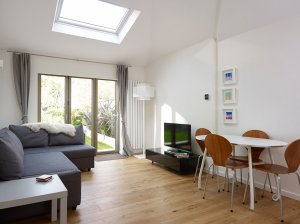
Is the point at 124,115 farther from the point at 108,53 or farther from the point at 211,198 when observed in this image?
the point at 211,198

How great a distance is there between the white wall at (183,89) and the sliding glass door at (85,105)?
1.04m

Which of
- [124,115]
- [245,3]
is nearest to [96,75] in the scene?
[124,115]

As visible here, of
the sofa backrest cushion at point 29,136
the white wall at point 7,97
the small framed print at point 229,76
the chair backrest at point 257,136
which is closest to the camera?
the chair backrest at point 257,136

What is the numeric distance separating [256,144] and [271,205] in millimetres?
856

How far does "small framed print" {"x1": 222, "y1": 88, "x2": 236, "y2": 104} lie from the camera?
11.5 ft

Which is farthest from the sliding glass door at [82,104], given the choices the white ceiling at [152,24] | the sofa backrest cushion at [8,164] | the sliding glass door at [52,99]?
the sofa backrest cushion at [8,164]

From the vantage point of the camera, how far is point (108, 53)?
4.99 metres

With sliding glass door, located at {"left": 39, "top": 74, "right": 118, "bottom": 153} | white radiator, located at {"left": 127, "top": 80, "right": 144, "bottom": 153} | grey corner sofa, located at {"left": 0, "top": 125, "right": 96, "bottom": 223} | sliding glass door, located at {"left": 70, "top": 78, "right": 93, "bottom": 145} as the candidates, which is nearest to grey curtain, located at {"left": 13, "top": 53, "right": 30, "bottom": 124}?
sliding glass door, located at {"left": 39, "top": 74, "right": 118, "bottom": 153}

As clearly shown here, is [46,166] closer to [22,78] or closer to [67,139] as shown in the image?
[67,139]

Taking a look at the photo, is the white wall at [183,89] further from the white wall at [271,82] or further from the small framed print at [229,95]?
the white wall at [271,82]

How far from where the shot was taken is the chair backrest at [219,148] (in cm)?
259

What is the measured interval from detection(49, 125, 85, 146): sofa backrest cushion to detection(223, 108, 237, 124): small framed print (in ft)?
9.50

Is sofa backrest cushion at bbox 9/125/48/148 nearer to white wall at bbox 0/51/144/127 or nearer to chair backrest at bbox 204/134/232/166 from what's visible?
white wall at bbox 0/51/144/127

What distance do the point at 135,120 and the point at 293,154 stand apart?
4028mm
